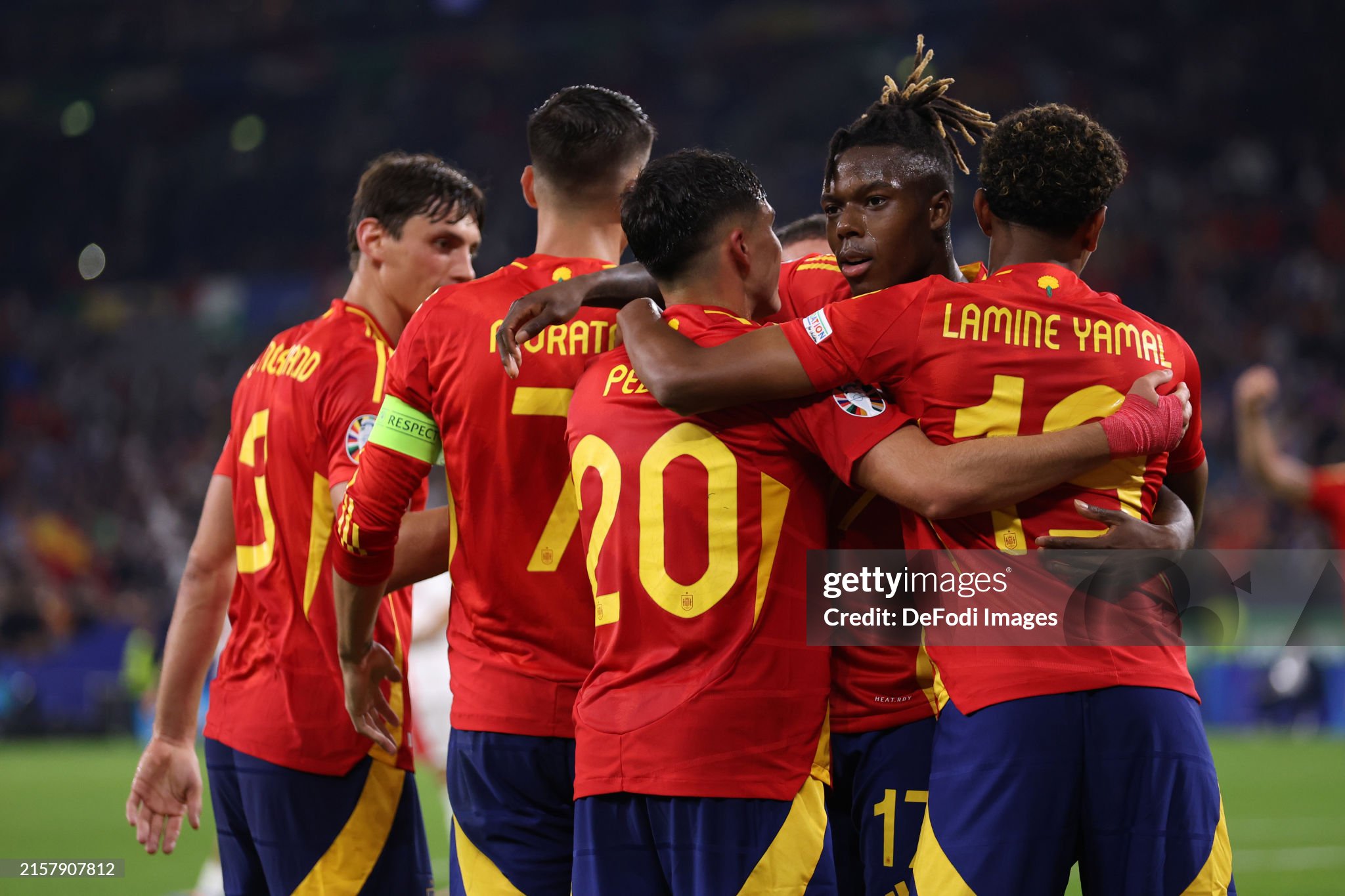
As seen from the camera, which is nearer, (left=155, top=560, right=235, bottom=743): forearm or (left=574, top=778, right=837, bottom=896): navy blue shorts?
(left=574, top=778, right=837, bottom=896): navy blue shorts

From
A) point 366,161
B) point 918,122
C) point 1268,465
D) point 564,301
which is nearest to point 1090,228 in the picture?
point 918,122

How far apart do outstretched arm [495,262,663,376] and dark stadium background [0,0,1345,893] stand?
43.5ft

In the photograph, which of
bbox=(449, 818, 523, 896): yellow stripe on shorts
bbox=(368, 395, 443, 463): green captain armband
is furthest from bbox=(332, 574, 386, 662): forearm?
bbox=(449, 818, 523, 896): yellow stripe on shorts

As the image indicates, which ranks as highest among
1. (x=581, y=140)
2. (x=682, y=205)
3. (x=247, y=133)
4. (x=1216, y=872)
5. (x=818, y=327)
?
(x=247, y=133)

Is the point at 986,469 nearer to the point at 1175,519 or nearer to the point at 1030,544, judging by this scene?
the point at 1030,544

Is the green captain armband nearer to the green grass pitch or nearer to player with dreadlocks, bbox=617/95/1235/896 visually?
player with dreadlocks, bbox=617/95/1235/896

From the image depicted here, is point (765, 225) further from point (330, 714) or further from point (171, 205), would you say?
point (171, 205)

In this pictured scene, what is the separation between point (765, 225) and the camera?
293 cm

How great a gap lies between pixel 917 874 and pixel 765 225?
1.36 metres

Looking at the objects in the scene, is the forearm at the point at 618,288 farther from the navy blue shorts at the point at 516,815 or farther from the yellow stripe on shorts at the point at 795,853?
the yellow stripe on shorts at the point at 795,853

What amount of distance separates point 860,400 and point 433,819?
879 cm

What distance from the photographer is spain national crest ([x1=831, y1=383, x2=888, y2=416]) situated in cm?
272

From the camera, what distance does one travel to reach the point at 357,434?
3633 millimetres

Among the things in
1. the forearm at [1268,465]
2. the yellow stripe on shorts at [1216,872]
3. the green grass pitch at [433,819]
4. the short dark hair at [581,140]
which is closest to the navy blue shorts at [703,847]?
the yellow stripe on shorts at [1216,872]
